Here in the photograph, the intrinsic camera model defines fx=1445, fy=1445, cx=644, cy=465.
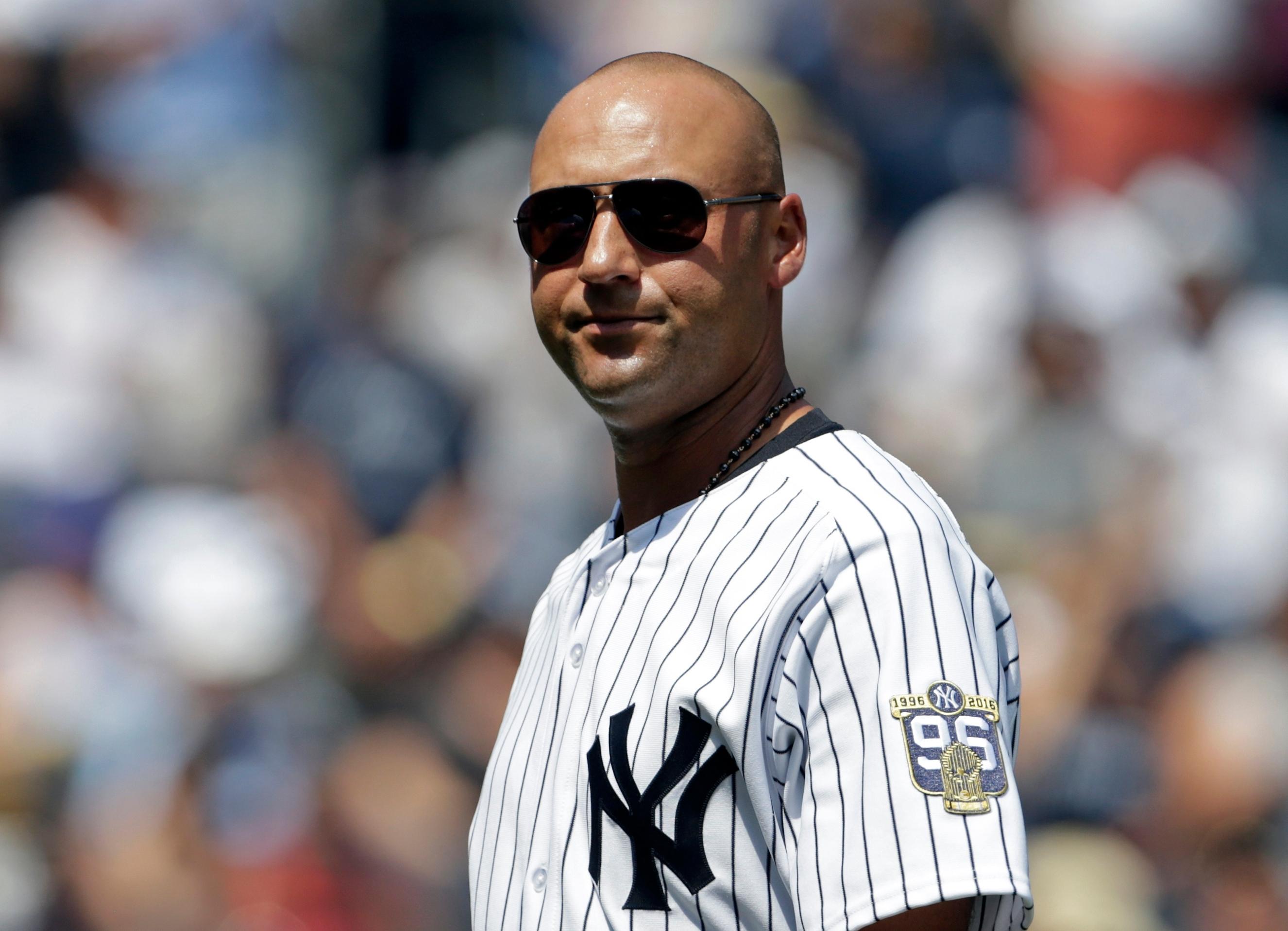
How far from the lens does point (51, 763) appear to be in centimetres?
473

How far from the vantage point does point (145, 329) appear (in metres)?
5.53

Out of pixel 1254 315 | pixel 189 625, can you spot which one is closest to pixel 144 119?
pixel 189 625

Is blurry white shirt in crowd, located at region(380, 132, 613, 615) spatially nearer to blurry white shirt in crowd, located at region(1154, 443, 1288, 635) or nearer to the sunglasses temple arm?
blurry white shirt in crowd, located at region(1154, 443, 1288, 635)

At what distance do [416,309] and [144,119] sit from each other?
145 centimetres

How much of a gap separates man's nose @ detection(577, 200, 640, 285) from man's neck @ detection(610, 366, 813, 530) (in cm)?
19

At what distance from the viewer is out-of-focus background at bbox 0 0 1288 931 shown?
4453 millimetres

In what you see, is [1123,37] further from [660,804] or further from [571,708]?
[660,804]

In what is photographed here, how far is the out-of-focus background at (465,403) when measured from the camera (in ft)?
14.6

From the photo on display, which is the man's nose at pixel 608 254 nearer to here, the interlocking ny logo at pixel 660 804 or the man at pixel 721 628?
the man at pixel 721 628

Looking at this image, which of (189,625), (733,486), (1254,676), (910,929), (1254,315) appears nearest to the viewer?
(910,929)

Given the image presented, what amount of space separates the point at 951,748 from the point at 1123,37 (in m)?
5.09

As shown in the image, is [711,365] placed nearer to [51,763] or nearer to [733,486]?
[733,486]

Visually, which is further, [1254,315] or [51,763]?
[1254,315]

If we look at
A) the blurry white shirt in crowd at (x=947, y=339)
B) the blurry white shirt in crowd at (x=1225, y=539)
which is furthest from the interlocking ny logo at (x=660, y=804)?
the blurry white shirt in crowd at (x=1225, y=539)
